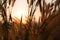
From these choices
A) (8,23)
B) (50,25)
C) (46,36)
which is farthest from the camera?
(8,23)

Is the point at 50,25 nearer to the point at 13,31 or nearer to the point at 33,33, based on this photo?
the point at 33,33

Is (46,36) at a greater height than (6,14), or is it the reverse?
(6,14)

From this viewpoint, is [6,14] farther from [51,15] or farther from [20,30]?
[51,15]

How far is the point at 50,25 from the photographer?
102 centimetres

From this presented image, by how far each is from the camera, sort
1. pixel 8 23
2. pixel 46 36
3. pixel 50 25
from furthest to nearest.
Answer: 1. pixel 8 23
2. pixel 50 25
3. pixel 46 36

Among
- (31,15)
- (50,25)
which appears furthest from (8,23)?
(50,25)

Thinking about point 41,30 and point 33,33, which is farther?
point 33,33

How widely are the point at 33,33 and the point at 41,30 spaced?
12 centimetres

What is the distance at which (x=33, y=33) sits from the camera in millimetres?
1071

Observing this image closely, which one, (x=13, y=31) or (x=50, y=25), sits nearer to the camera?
(x=50, y=25)

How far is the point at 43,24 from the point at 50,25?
0.28 ft

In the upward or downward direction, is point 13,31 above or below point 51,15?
below

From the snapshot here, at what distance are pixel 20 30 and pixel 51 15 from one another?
0.25 m

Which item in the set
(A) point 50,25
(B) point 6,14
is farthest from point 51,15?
(B) point 6,14
